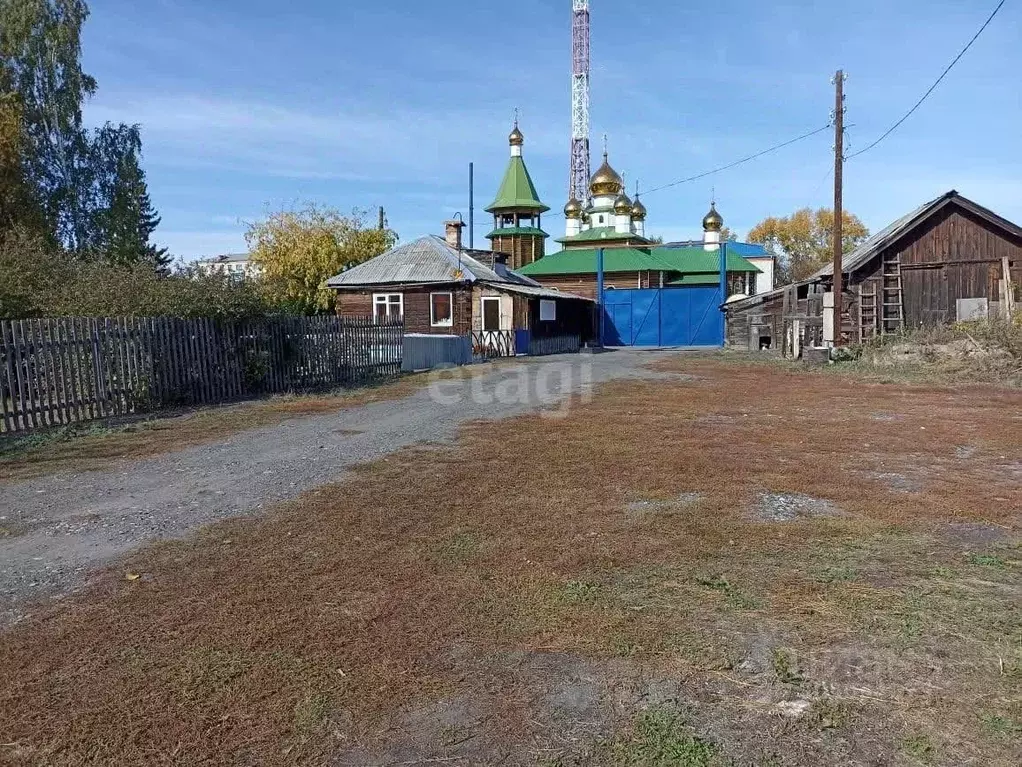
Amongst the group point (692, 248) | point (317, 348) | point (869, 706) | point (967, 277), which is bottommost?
point (869, 706)

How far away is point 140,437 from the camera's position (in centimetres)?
1020

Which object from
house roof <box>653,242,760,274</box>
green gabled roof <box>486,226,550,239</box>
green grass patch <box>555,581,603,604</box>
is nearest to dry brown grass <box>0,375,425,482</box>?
green grass patch <box>555,581,603,604</box>

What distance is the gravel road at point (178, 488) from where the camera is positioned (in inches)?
196

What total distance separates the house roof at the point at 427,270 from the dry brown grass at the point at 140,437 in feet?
53.6

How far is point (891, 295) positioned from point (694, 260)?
2695cm

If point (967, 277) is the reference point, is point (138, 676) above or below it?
below

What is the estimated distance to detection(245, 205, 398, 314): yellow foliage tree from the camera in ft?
124

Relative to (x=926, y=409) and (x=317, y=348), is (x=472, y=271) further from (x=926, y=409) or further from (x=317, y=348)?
(x=926, y=409)

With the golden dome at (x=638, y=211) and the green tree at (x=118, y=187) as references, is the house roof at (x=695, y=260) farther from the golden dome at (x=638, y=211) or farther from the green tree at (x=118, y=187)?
the green tree at (x=118, y=187)

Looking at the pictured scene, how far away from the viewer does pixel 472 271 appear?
3078cm

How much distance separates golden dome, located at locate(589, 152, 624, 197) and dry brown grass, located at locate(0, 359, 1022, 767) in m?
53.8

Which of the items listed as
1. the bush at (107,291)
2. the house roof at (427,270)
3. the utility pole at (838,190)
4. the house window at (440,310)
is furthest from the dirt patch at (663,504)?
the house window at (440,310)

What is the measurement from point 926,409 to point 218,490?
1074 centimetres

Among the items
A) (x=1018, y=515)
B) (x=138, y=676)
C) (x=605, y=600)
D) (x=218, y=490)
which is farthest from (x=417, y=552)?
(x=1018, y=515)
